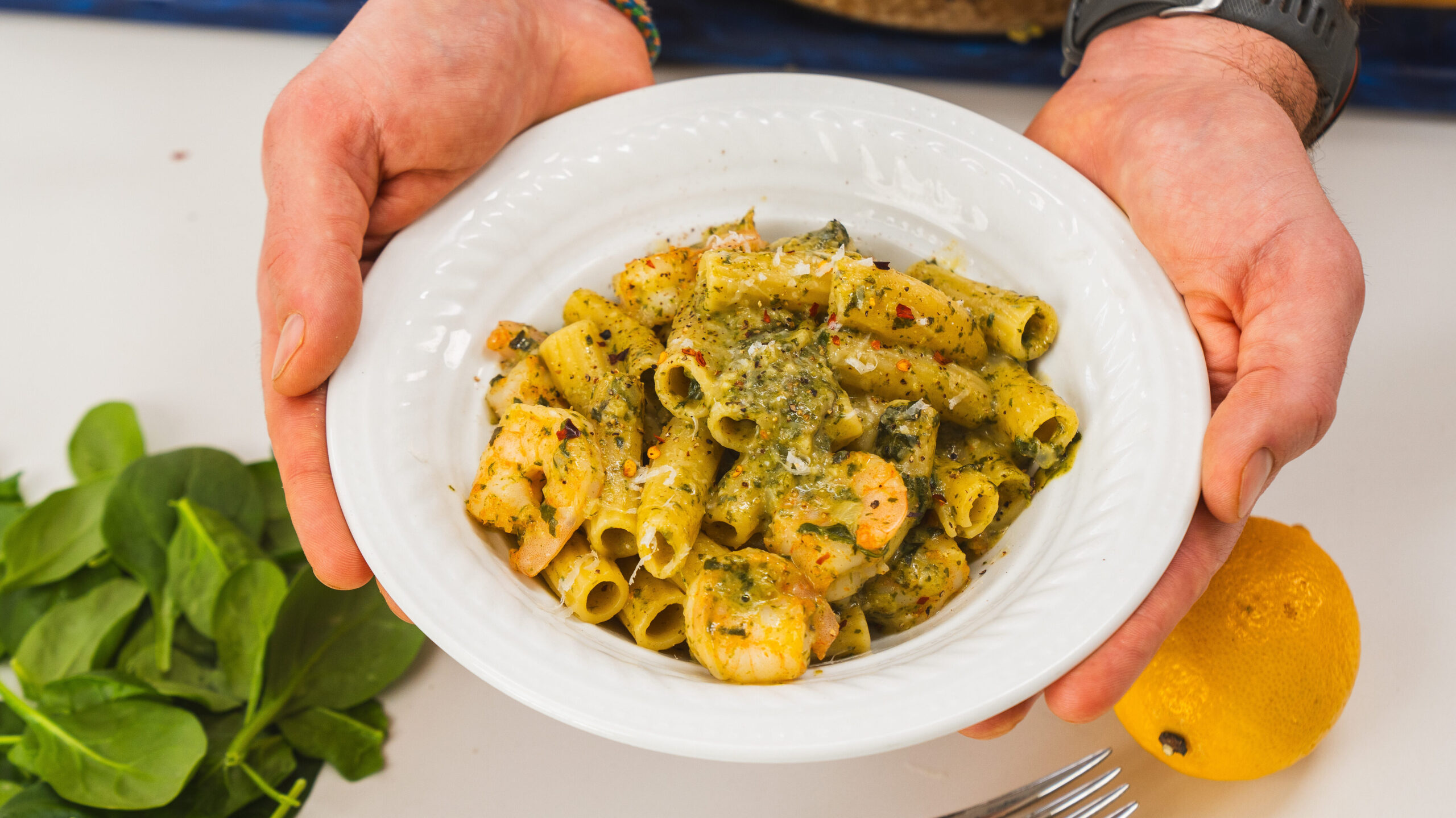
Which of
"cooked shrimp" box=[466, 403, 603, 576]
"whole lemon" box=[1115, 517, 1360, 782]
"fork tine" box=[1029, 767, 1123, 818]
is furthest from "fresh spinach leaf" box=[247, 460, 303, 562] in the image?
"whole lemon" box=[1115, 517, 1360, 782]

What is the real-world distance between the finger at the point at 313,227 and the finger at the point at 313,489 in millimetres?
68

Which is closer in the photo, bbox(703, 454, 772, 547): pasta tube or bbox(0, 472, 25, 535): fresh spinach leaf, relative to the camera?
bbox(703, 454, 772, 547): pasta tube

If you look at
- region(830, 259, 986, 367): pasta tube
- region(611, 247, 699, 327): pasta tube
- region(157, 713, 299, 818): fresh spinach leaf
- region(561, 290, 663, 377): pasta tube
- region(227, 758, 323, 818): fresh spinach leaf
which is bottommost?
region(227, 758, 323, 818): fresh spinach leaf

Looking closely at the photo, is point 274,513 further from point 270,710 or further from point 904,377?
point 904,377

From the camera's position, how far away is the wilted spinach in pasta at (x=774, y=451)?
4.68ft

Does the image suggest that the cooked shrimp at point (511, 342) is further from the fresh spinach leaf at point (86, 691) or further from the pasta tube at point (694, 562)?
the fresh spinach leaf at point (86, 691)

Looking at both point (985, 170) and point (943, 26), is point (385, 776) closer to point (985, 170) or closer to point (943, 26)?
point (985, 170)

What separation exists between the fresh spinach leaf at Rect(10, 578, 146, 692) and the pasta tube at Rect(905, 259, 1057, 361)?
1.80 m

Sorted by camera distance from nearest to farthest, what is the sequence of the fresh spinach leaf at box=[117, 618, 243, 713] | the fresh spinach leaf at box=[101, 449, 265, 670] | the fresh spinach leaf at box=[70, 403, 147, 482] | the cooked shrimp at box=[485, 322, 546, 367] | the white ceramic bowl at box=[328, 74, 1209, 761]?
the white ceramic bowl at box=[328, 74, 1209, 761]
the cooked shrimp at box=[485, 322, 546, 367]
the fresh spinach leaf at box=[117, 618, 243, 713]
the fresh spinach leaf at box=[101, 449, 265, 670]
the fresh spinach leaf at box=[70, 403, 147, 482]

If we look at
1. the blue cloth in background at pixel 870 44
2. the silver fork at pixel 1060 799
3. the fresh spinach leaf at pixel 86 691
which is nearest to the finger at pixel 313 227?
the fresh spinach leaf at pixel 86 691

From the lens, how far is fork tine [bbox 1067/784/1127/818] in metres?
1.57

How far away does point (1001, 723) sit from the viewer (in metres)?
1.39

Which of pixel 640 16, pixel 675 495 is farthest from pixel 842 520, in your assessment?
pixel 640 16

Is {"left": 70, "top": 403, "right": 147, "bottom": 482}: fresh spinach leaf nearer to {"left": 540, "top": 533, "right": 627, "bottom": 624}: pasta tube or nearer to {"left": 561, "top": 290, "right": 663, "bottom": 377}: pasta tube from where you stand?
{"left": 561, "top": 290, "right": 663, "bottom": 377}: pasta tube
